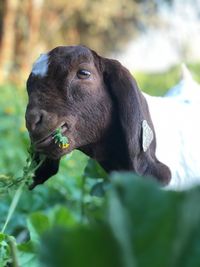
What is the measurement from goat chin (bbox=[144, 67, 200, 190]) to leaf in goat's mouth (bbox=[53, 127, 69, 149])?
503mm

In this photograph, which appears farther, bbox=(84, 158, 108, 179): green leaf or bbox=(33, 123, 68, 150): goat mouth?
bbox=(84, 158, 108, 179): green leaf

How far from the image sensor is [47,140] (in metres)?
2.12

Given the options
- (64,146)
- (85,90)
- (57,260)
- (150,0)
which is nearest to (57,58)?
(85,90)

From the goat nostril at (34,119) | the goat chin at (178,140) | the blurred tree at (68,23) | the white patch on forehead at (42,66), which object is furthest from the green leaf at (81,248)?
the blurred tree at (68,23)

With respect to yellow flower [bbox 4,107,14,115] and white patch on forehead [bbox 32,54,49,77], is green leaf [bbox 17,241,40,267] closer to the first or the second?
white patch on forehead [bbox 32,54,49,77]

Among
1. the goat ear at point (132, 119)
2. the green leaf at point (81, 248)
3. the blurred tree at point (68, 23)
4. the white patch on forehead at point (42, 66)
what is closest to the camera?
the green leaf at point (81, 248)

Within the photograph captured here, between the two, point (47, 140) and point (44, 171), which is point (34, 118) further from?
point (44, 171)

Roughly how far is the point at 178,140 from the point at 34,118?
71cm

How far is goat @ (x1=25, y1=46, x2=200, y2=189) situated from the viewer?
2.13 m

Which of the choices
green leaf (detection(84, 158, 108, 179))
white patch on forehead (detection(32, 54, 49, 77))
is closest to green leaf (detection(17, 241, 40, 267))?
white patch on forehead (detection(32, 54, 49, 77))

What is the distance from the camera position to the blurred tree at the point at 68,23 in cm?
1346

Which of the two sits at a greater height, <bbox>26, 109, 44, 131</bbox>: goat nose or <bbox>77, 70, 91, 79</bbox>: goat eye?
<bbox>77, 70, 91, 79</bbox>: goat eye

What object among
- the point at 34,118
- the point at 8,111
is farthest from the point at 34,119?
the point at 8,111

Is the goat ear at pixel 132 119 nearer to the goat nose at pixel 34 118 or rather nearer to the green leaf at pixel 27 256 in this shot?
the goat nose at pixel 34 118
